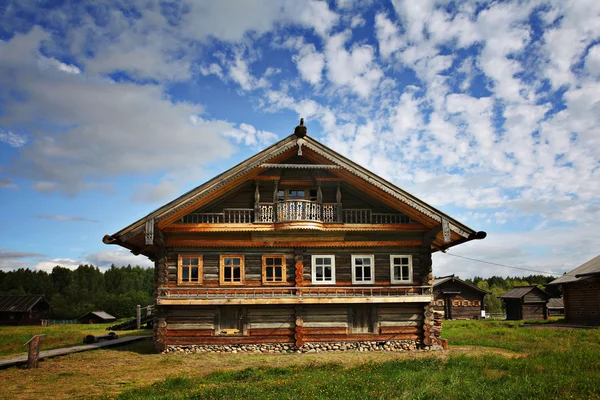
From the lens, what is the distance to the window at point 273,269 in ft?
74.7

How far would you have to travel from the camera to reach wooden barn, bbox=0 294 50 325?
65250 mm

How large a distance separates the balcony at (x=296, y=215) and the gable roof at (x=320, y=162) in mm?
888

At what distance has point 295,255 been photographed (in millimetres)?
22906

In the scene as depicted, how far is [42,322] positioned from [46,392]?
63589mm

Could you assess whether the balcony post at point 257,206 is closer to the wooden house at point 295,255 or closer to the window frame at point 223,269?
the wooden house at point 295,255

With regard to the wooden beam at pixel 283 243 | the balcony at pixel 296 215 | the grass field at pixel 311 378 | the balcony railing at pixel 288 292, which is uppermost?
the balcony at pixel 296 215

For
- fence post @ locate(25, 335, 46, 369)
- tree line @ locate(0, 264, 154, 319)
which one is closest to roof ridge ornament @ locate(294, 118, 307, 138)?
fence post @ locate(25, 335, 46, 369)

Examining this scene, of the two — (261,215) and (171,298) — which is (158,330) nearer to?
(171,298)

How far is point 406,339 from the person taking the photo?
2288 centimetres

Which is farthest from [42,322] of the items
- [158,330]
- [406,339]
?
[406,339]

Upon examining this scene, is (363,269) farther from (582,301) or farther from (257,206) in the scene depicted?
(582,301)

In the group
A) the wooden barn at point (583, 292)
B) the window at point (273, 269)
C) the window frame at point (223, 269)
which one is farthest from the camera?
the wooden barn at point (583, 292)

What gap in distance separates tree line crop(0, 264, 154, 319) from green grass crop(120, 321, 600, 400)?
8195 centimetres

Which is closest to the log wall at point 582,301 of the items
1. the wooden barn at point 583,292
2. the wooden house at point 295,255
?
the wooden barn at point 583,292
